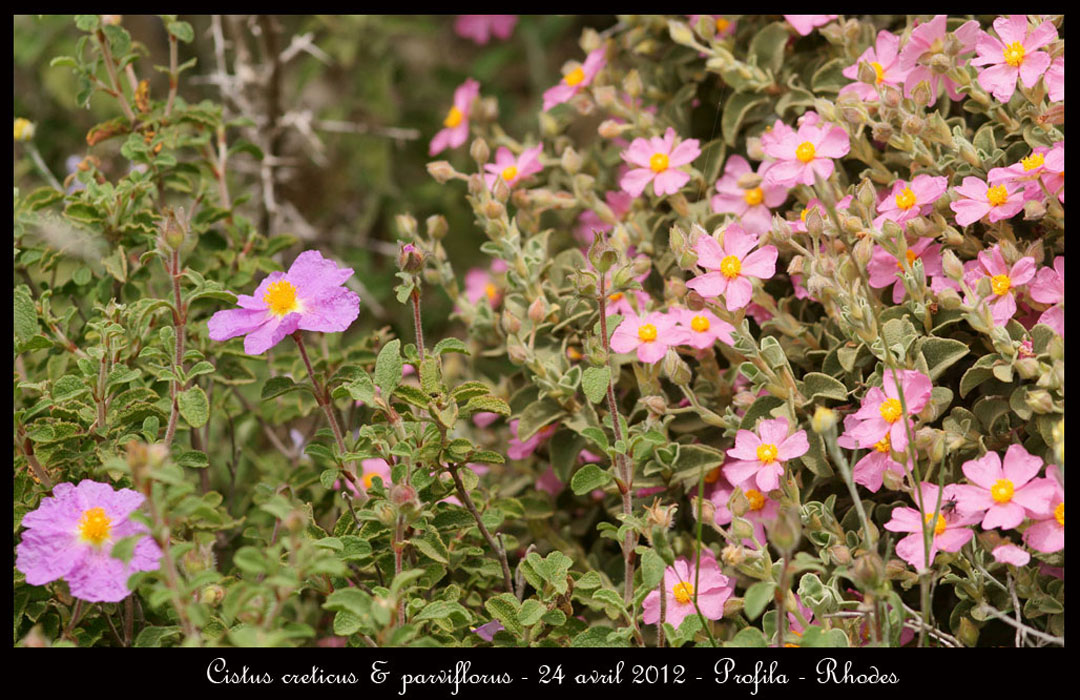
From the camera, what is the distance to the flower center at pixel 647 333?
1591 millimetres

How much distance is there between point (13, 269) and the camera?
1.60 metres

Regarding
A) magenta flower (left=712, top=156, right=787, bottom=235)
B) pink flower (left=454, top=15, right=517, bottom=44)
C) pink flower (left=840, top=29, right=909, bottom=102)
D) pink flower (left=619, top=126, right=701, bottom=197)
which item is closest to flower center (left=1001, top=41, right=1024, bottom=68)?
pink flower (left=840, top=29, right=909, bottom=102)

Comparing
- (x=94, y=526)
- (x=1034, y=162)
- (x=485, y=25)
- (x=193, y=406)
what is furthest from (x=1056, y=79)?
(x=485, y=25)

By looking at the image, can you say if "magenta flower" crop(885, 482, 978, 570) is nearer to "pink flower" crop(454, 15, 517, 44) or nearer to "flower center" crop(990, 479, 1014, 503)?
"flower center" crop(990, 479, 1014, 503)

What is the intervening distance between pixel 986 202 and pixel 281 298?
987 mm

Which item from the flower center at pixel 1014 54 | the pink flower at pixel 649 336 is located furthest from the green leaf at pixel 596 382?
the flower center at pixel 1014 54

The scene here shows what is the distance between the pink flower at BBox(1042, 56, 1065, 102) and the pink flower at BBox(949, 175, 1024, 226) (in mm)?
161

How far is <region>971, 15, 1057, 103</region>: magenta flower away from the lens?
Result: 1.50 metres

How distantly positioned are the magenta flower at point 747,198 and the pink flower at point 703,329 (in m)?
0.22

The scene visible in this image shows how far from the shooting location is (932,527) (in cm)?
133

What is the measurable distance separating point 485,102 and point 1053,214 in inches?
44.2

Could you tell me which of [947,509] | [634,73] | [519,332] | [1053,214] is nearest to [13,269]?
[519,332]

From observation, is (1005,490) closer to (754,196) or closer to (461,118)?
(754,196)
